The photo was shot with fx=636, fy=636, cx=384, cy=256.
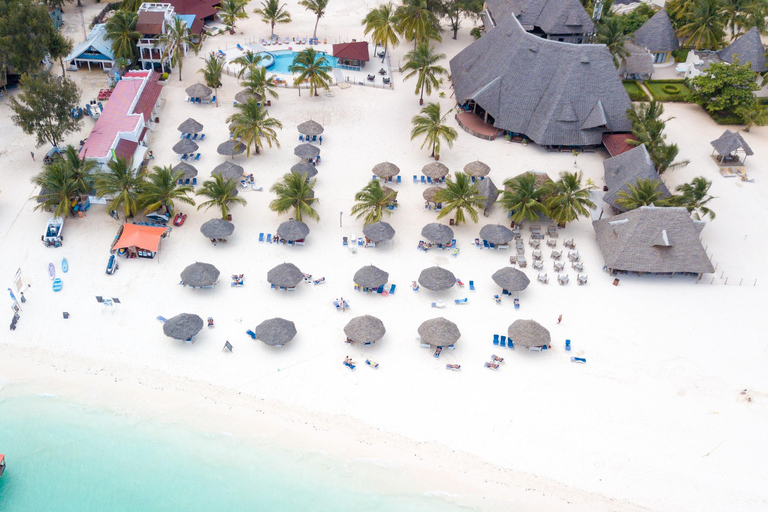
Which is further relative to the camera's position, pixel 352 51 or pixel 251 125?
pixel 352 51

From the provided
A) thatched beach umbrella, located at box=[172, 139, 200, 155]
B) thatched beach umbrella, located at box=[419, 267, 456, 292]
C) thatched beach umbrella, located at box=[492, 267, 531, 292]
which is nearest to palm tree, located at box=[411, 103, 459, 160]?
thatched beach umbrella, located at box=[419, 267, 456, 292]

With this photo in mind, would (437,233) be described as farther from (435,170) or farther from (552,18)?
(552,18)

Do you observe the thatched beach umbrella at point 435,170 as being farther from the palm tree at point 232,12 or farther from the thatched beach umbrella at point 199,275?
the palm tree at point 232,12

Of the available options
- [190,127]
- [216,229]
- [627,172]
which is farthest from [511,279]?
[190,127]

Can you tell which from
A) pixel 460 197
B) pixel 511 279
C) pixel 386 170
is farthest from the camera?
pixel 386 170

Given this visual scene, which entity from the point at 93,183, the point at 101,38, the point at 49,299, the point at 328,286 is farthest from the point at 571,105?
the point at 101,38

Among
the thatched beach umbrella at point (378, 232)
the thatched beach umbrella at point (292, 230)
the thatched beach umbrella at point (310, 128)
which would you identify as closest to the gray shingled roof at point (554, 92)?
the thatched beach umbrella at point (310, 128)

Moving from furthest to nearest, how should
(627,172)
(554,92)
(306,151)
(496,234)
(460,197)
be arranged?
(554,92), (306,151), (627,172), (460,197), (496,234)
